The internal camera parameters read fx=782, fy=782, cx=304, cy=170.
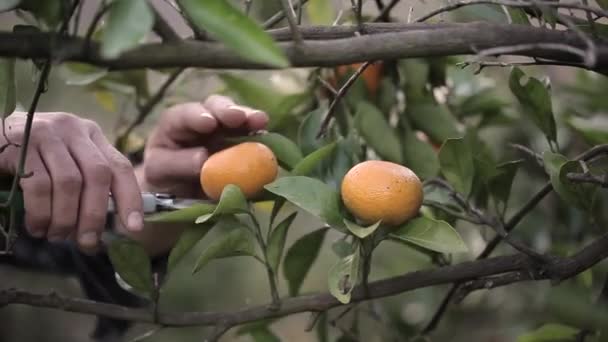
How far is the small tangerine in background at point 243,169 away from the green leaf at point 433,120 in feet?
1.07

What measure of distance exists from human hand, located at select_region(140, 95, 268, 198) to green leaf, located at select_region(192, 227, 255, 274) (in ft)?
0.45

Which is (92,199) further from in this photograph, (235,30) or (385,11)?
(385,11)

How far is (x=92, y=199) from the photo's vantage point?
2.17 feet

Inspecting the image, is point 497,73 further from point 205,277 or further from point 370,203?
point 370,203

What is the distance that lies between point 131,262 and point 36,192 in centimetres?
12

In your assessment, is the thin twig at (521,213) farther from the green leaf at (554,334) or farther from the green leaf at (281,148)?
Answer: the green leaf at (281,148)

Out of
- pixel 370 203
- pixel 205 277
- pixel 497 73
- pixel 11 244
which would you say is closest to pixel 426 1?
pixel 370 203

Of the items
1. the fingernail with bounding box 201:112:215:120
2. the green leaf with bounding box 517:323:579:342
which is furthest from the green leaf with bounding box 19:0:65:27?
the green leaf with bounding box 517:323:579:342

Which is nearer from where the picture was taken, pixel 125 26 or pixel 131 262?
pixel 125 26

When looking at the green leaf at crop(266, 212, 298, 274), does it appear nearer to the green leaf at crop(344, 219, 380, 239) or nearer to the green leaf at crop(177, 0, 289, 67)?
the green leaf at crop(344, 219, 380, 239)

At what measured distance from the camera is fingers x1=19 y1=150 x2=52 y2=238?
0.65 metres

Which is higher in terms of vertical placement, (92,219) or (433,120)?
(92,219)

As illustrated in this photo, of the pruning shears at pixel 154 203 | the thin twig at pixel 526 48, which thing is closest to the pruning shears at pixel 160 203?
the pruning shears at pixel 154 203

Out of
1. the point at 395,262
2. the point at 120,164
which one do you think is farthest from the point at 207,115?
the point at 395,262
